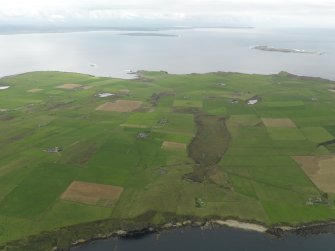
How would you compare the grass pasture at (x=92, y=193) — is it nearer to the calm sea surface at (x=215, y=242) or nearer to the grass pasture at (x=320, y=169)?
the calm sea surface at (x=215, y=242)

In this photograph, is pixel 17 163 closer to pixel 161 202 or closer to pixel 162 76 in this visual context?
pixel 161 202

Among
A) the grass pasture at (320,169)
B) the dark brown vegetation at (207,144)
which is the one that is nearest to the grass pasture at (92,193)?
the dark brown vegetation at (207,144)

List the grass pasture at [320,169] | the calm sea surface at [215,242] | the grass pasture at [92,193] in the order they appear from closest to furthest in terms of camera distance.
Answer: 1. the calm sea surface at [215,242]
2. the grass pasture at [92,193]
3. the grass pasture at [320,169]

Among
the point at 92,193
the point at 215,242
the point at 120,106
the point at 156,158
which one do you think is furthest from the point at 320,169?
the point at 120,106

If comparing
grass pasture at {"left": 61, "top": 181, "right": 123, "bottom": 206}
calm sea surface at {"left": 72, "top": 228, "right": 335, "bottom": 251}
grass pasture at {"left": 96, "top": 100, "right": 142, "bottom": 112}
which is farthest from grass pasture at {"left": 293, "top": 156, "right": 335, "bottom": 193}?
grass pasture at {"left": 96, "top": 100, "right": 142, "bottom": 112}

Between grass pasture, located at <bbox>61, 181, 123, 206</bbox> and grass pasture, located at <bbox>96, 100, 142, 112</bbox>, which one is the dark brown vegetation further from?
grass pasture, located at <bbox>96, 100, 142, 112</bbox>

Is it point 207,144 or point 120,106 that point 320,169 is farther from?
point 120,106

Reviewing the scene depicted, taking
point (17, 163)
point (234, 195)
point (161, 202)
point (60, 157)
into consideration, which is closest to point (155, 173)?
point (161, 202)
